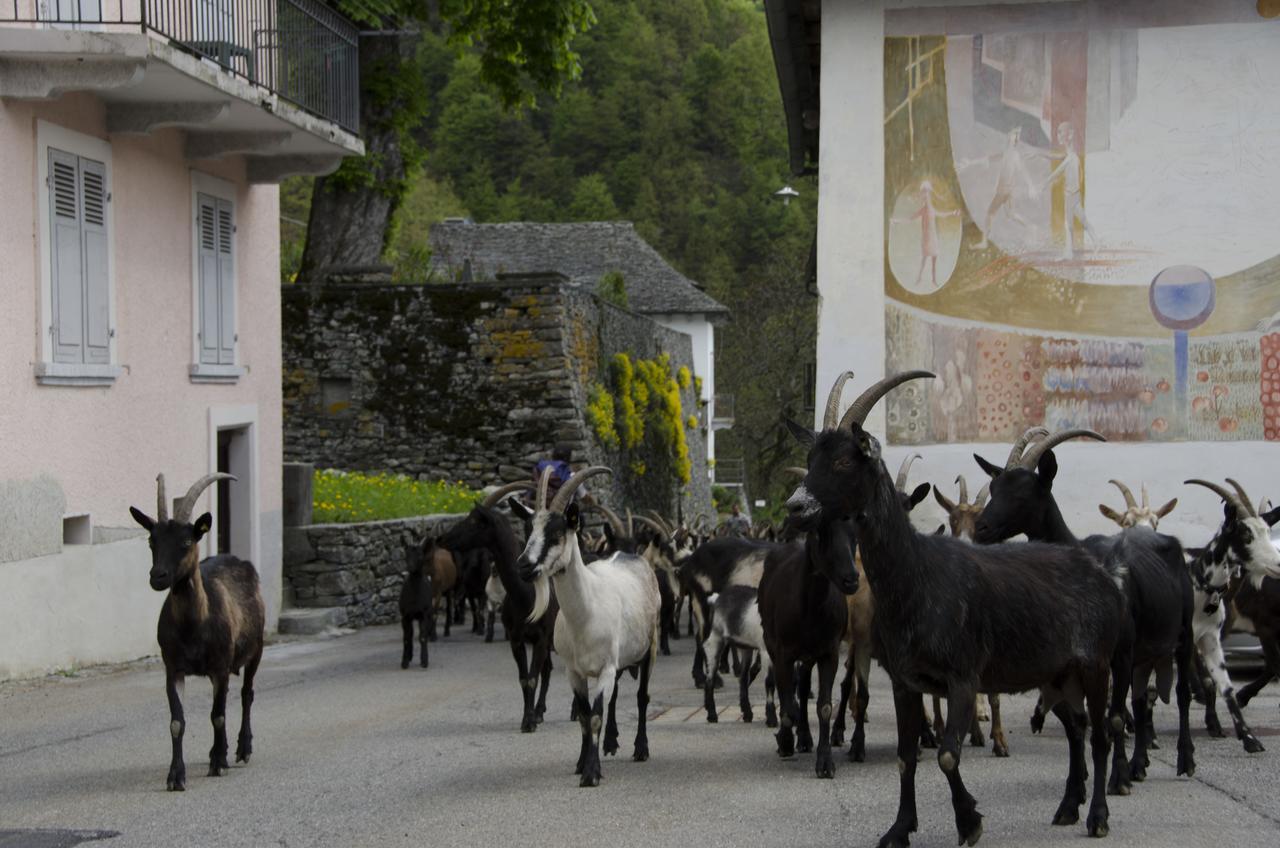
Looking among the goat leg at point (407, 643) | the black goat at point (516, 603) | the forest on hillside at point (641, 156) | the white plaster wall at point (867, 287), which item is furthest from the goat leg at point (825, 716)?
the forest on hillside at point (641, 156)

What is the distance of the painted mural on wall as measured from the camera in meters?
16.9

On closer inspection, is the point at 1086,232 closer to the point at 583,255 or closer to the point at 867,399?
the point at 867,399

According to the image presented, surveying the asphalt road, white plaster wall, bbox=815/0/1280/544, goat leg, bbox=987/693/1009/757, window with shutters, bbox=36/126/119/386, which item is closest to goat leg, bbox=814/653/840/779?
the asphalt road

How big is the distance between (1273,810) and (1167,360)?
9452 mm

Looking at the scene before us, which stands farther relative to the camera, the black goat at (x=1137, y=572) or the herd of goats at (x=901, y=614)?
the black goat at (x=1137, y=572)

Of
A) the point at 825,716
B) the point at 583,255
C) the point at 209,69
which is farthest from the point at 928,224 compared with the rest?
the point at 583,255

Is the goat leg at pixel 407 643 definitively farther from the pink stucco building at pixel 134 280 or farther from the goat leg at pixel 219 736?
the goat leg at pixel 219 736

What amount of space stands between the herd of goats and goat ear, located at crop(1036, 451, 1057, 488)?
2 centimetres

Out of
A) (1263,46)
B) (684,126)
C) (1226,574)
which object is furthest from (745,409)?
(1226,574)

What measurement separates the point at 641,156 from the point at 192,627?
225ft

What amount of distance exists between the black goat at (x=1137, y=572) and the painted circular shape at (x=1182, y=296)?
294 inches

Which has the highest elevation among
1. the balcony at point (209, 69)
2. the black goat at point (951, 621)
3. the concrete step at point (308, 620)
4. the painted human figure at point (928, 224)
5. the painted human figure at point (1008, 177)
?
the balcony at point (209, 69)

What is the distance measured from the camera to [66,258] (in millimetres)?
15312

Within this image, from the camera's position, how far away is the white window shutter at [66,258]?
15039mm
